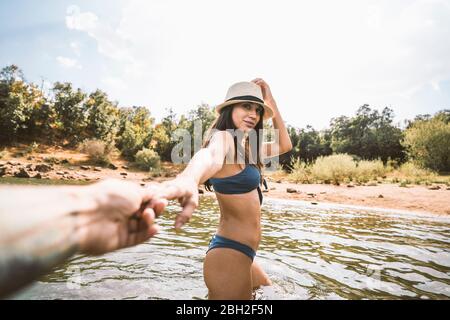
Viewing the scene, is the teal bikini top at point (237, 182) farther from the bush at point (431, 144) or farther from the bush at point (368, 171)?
the bush at point (431, 144)

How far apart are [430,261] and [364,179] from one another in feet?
48.9

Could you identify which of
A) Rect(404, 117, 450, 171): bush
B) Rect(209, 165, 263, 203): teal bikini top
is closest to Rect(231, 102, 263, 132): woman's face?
Rect(209, 165, 263, 203): teal bikini top

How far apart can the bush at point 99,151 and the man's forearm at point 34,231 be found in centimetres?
3059

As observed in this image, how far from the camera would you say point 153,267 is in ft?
14.9

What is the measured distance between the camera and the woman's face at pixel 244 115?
2879 millimetres

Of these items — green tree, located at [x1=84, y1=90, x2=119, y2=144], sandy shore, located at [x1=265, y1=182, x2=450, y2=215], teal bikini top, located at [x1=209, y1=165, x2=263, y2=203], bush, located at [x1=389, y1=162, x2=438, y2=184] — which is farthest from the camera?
green tree, located at [x1=84, y1=90, x2=119, y2=144]

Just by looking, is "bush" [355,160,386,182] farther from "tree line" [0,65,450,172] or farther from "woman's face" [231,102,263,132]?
"woman's face" [231,102,263,132]

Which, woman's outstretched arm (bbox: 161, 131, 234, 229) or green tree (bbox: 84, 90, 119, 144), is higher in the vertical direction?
green tree (bbox: 84, 90, 119, 144)

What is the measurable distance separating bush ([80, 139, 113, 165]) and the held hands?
30360 mm

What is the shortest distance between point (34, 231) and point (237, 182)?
2.02 meters

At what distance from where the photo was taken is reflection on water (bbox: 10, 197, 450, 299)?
3.64 metres

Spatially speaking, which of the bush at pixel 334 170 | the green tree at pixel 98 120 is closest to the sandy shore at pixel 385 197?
the bush at pixel 334 170

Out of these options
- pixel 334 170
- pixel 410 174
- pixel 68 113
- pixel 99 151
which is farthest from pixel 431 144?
pixel 68 113
